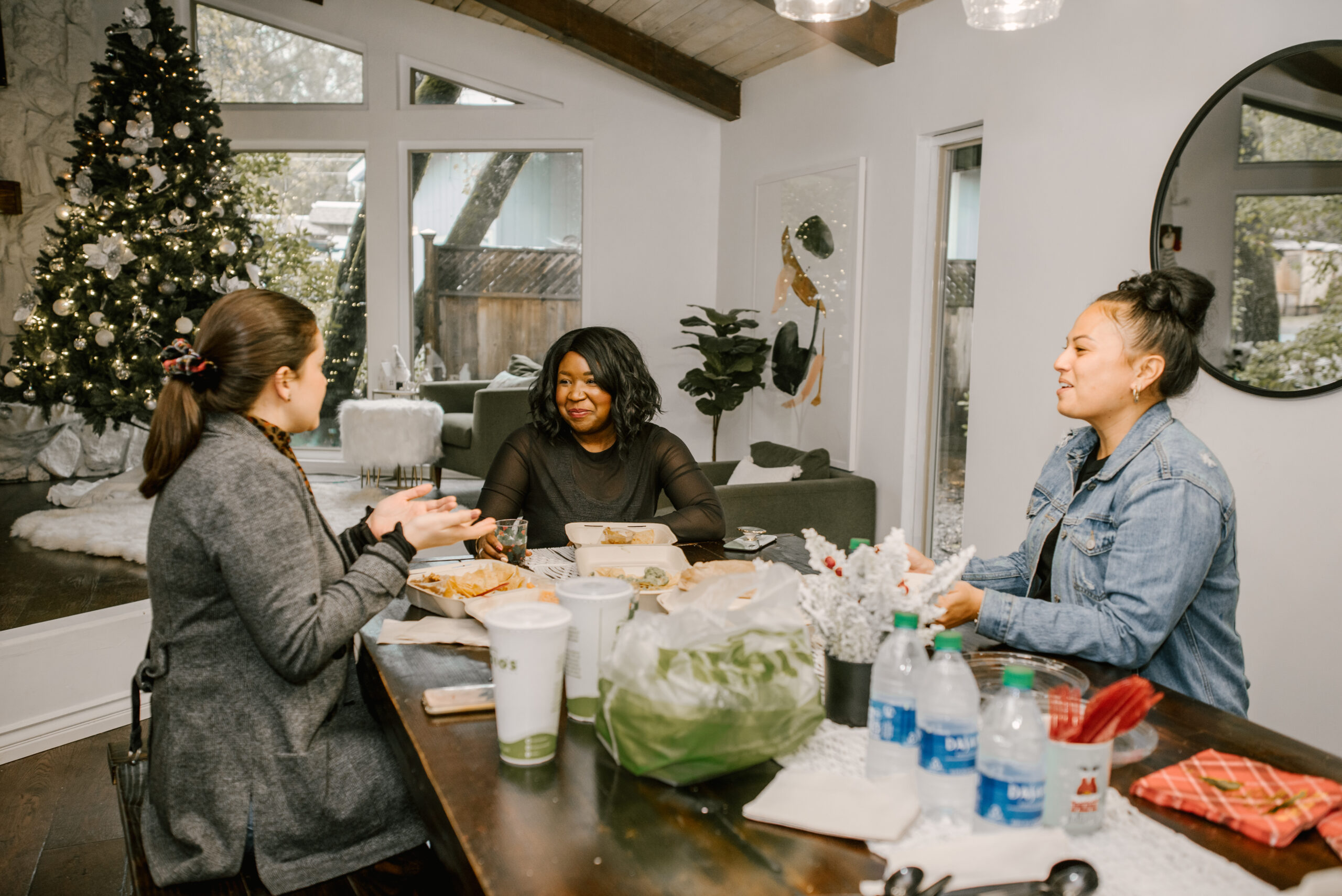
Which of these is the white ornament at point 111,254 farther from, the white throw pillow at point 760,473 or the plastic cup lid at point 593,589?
the plastic cup lid at point 593,589

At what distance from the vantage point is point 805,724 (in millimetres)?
1017

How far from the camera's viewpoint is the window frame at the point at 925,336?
4062 millimetres

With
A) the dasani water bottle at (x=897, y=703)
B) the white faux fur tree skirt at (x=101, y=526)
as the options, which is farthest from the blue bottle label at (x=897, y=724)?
the white faux fur tree skirt at (x=101, y=526)

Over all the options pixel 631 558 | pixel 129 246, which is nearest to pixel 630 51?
pixel 129 246

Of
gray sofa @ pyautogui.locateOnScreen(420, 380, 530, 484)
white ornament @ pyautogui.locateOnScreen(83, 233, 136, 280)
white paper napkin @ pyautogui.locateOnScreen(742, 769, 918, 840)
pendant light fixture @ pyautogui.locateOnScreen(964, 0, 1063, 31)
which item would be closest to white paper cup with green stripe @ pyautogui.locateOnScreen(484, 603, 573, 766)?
white paper napkin @ pyautogui.locateOnScreen(742, 769, 918, 840)

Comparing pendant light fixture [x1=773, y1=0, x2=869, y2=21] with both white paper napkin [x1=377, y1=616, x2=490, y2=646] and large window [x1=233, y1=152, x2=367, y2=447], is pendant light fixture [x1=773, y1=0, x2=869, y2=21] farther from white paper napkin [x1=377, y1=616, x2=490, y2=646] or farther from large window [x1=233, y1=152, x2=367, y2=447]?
large window [x1=233, y1=152, x2=367, y2=447]

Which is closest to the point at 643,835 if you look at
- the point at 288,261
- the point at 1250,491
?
the point at 1250,491

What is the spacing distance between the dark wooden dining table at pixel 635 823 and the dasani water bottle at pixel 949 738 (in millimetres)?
102

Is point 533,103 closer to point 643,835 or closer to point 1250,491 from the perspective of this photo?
point 1250,491

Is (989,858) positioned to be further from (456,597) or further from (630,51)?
(630,51)

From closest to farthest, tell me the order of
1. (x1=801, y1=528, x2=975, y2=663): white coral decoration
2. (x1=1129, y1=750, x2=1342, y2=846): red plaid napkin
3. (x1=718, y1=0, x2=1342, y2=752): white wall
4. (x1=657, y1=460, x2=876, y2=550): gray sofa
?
(x1=1129, y1=750, x2=1342, y2=846): red plaid napkin, (x1=801, y1=528, x2=975, y2=663): white coral decoration, (x1=718, y1=0, x2=1342, y2=752): white wall, (x1=657, y1=460, x2=876, y2=550): gray sofa

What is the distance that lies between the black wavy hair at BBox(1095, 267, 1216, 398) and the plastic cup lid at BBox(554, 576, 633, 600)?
3.46ft

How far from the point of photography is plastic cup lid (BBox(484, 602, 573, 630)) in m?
1.00

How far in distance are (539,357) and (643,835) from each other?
6334 mm
